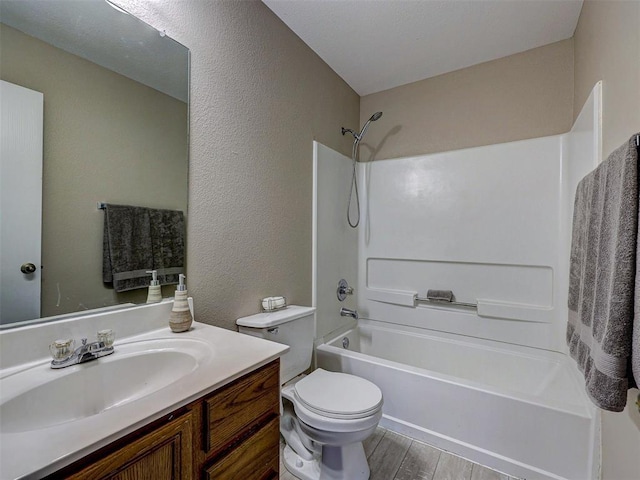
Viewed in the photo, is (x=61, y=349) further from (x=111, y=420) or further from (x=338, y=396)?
(x=338, y=396)

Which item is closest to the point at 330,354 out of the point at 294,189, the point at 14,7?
the point at 294,189

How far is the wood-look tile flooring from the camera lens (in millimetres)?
1456

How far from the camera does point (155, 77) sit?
1.17 meters

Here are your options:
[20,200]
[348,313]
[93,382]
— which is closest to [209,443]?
[93,382]

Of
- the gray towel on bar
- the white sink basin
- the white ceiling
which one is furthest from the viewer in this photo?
the white ceiling

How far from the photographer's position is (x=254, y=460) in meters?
0.86

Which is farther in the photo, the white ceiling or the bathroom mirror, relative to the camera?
the white ceiling

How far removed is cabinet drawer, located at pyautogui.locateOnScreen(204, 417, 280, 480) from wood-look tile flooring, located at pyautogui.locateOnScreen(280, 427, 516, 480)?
732 mm

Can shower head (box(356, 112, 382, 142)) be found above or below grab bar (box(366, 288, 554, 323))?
above

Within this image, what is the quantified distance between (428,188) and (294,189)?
1137mm

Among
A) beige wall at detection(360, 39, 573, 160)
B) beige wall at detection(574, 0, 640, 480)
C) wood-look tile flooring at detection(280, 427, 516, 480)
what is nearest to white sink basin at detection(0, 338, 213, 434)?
wood-look tile flooring at detection(280, 427, 516, 480)

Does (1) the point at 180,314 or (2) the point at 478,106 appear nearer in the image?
(1) the point at 180,314

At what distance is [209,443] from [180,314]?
50 centimetres

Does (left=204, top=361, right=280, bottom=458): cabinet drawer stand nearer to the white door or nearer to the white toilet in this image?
the white toilet
